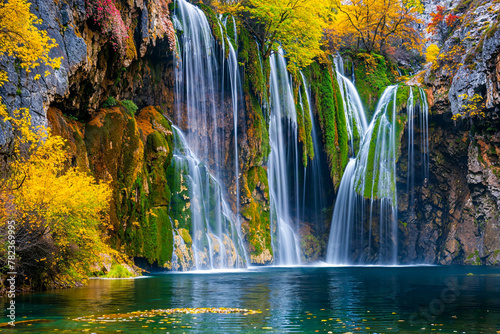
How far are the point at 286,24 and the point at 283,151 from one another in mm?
9160

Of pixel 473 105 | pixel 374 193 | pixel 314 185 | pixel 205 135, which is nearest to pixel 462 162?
pixel 473 105

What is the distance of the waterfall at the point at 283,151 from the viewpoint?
121ft

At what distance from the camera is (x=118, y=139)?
2280cm

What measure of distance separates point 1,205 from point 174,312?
5.17m

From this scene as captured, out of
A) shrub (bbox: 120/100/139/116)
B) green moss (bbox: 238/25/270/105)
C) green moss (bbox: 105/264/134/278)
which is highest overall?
green moss (bbox: 238/25/270/105)

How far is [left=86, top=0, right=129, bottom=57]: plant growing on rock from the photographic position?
2095 cm

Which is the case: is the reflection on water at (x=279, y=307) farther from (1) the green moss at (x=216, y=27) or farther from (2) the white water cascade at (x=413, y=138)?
(2) the white water cascade at (x=413, y=138)

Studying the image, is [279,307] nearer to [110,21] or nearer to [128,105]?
[110,21]

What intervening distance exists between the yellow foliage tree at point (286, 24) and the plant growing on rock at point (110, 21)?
13945mm

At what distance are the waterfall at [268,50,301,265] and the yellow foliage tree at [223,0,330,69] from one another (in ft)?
4.56

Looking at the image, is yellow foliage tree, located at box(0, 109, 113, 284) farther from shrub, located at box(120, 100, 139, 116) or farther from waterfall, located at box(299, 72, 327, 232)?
waterfall, located at box(299, 72, 327, 232)

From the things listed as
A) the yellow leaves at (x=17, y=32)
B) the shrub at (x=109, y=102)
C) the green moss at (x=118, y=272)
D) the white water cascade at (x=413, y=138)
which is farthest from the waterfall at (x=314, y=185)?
the yellow leaves at (x=17, y=32)

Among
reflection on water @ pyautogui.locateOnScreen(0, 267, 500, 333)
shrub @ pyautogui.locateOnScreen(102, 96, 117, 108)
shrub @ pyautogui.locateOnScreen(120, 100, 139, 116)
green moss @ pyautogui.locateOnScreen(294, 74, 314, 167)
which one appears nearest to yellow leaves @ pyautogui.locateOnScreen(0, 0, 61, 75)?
reflection on water @ pyautogui.locateOnScreen(0, 267, 500, 333)

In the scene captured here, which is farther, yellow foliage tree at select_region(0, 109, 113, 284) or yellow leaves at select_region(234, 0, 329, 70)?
yellow leaves at select_region(234, 0, 329, 70)
